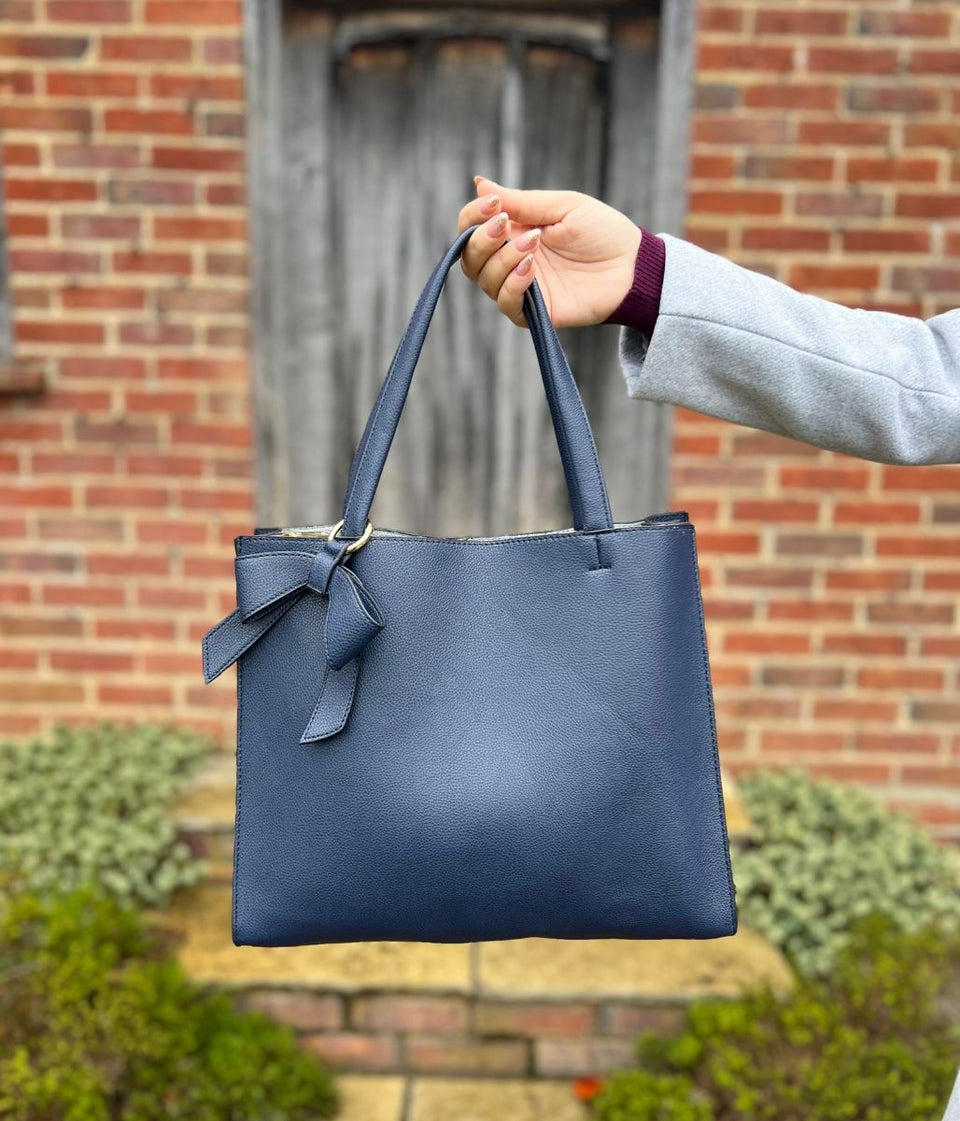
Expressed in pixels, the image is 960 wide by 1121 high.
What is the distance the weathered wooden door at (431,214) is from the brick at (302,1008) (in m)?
1.28

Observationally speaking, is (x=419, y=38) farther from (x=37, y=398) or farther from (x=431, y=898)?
(x=431, y=898)

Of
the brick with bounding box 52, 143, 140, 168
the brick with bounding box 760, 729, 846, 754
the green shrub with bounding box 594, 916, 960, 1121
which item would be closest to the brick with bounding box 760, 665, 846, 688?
the brick with bounding box 760, 729, 846, 754

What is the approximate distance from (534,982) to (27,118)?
256cm

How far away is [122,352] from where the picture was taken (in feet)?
9.12

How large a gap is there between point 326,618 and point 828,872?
2046 millimetres

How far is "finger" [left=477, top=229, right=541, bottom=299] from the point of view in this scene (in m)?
1.14

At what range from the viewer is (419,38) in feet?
9.41

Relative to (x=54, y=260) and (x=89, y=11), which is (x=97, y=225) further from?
(x=89, y=11)

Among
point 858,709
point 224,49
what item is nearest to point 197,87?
point 224,49

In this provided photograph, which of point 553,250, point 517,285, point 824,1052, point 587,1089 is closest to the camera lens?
point 517,285

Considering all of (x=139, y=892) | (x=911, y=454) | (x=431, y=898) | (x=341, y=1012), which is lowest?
(x=341, y=1012)

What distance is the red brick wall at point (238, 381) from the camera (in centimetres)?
264

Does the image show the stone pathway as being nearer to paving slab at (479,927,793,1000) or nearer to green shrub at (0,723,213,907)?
paving slab at (479,927,793,1000)

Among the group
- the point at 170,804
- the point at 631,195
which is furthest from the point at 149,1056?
the point at 631,195
